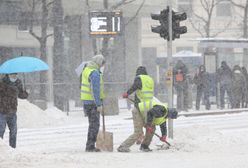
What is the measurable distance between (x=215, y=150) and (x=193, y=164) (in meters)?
2.95

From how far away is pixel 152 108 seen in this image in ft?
44.9

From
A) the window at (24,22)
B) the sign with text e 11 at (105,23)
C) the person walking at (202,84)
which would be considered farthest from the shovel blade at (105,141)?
the window at (24,22)

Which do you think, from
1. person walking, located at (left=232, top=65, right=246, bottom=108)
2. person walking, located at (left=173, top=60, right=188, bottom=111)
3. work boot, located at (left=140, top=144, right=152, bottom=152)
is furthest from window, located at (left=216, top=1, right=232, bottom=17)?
work boot, located at (left=140, top=144, right=152, bottom=152)

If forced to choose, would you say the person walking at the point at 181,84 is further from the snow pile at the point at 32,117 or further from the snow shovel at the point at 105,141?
the snow shovel at the point at 105,141

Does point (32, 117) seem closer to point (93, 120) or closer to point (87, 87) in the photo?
A: point (87, 87)

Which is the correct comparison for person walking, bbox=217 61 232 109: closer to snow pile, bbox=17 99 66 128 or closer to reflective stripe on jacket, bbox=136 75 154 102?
snow pile, bbox=17 99 66 128

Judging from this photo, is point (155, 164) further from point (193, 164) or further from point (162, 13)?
point (162, 13)

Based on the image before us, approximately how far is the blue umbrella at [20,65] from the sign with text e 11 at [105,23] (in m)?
9.78

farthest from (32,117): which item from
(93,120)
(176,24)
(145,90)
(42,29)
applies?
(42,29)

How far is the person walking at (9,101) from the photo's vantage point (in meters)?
13.4

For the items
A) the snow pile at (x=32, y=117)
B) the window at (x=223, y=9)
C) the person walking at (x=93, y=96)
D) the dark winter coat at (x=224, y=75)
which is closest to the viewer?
the person walking at (x=93, y=96)

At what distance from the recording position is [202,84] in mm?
28312

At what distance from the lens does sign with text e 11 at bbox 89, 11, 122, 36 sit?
2502cm

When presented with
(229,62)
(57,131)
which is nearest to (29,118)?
(57,131)
